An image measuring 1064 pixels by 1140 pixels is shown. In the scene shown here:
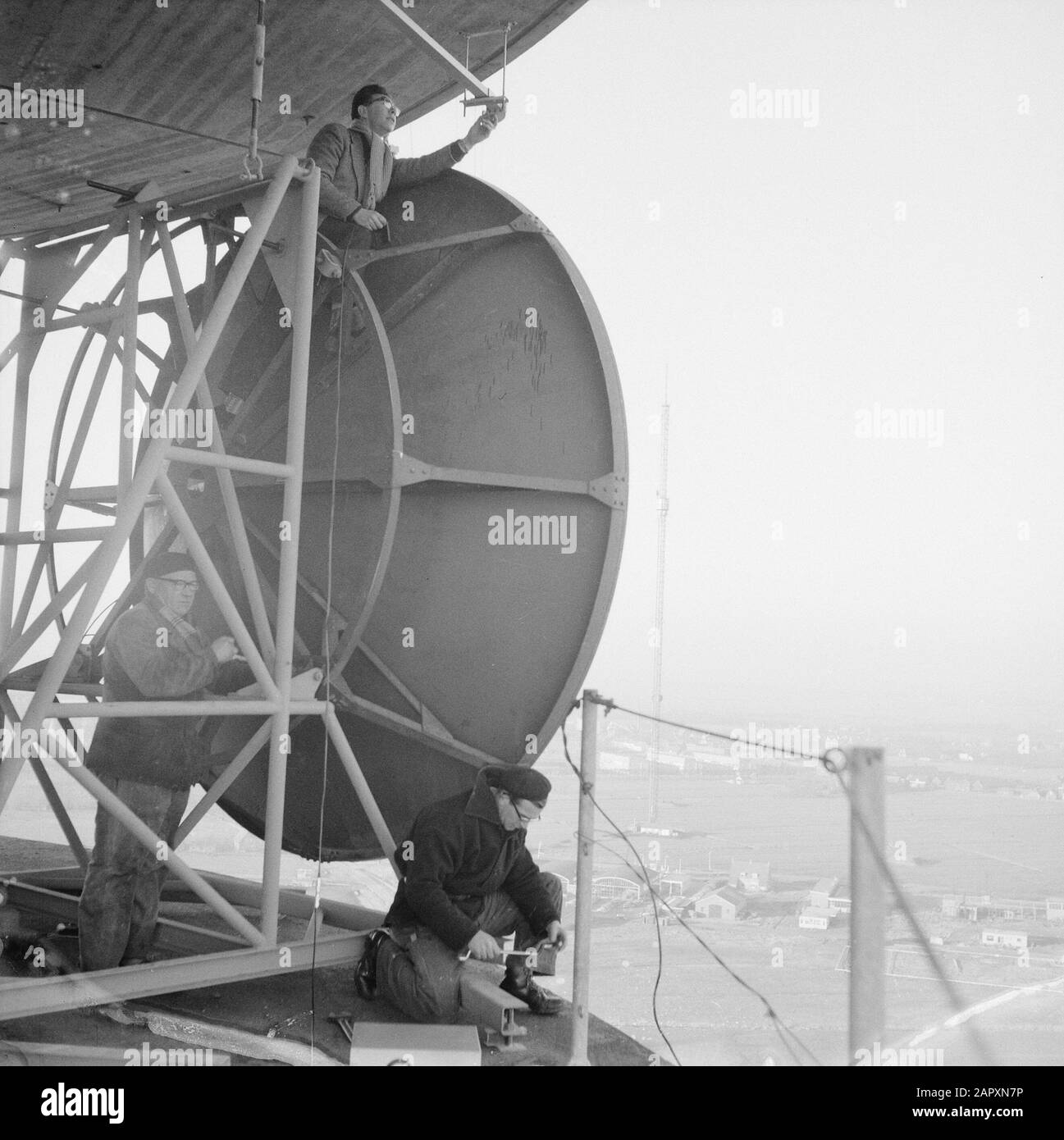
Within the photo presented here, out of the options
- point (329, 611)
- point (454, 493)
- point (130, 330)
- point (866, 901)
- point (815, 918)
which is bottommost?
point (815, 918)

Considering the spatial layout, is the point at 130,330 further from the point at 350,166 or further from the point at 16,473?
the point at 16,473

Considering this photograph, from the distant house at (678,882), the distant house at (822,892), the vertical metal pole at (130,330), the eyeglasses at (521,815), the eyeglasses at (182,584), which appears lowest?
the distant house at (822,892)

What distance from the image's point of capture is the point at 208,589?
4.89 meters

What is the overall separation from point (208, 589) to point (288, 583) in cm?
35

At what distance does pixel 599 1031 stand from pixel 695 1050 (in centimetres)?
58

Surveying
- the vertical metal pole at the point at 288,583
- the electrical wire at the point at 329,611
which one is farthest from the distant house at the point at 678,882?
the vertical metal pole at the point at 288,583

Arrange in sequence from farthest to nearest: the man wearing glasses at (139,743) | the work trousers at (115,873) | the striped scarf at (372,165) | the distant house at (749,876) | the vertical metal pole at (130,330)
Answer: the distant house at (749,876)
the striped scarf at (372,165)
the vertical metal pole at (130,330)
the work trousers at (115,873)
the man wearing glasses at (139,743)

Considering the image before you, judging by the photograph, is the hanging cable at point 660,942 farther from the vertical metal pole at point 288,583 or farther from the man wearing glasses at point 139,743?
the man wearing glasses at point 139,743

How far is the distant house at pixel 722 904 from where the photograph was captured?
5.64m

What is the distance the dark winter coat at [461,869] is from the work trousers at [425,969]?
0.06 m

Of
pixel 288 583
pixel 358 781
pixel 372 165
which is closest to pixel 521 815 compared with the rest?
pixel 358 781

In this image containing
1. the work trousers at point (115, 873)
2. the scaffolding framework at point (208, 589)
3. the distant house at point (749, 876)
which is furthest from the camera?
the distant house at point (749, 876)

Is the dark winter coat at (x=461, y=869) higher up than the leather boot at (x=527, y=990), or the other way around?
the dark winter coat at (x=461, y=869)
